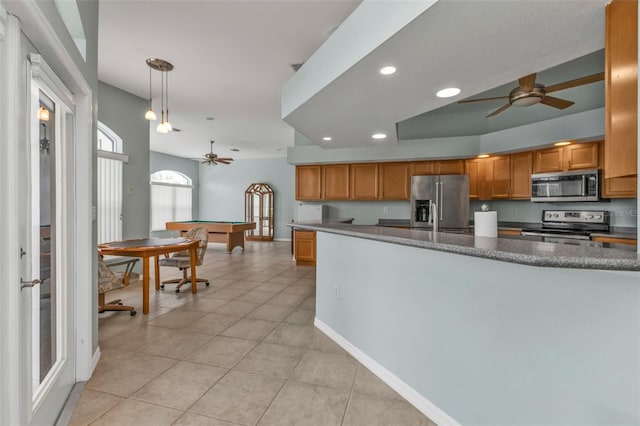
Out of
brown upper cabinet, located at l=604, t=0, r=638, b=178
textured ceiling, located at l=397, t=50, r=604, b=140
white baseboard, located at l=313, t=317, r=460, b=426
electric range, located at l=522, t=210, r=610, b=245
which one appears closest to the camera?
brown upper cabinet, located at l=604, t=0, r=638, b=178

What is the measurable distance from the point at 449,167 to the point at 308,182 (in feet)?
9.01

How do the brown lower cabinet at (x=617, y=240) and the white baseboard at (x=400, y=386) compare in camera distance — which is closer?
the white baseboard at (x=400, y=386)

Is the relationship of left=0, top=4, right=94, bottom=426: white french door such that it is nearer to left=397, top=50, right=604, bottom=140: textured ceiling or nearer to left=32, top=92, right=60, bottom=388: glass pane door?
left=32, top=92, right=60, bottom=388: glass pane door

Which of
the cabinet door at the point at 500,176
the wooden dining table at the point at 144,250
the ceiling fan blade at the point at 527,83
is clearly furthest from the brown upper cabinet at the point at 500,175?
the wooden dining table at the point at 144,250

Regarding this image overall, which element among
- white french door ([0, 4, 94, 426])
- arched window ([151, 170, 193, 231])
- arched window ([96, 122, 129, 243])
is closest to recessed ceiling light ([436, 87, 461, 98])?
white french door ([0, 4, 94, 426])

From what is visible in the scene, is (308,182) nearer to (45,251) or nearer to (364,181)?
(364,181)

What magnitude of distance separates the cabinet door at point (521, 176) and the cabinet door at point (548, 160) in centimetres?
8

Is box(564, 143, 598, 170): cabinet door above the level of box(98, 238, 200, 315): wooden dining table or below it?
above

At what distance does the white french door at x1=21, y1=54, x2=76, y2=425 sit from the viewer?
1401mm

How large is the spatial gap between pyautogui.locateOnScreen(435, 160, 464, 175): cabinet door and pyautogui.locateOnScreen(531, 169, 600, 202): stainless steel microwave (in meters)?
1.15

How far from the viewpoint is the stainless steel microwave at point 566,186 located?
4.09 metres

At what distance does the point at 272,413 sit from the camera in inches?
71.1

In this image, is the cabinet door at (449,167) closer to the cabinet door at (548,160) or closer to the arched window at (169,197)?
the cabinet door at (548,160)

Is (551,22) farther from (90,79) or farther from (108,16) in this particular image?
(108,16)
